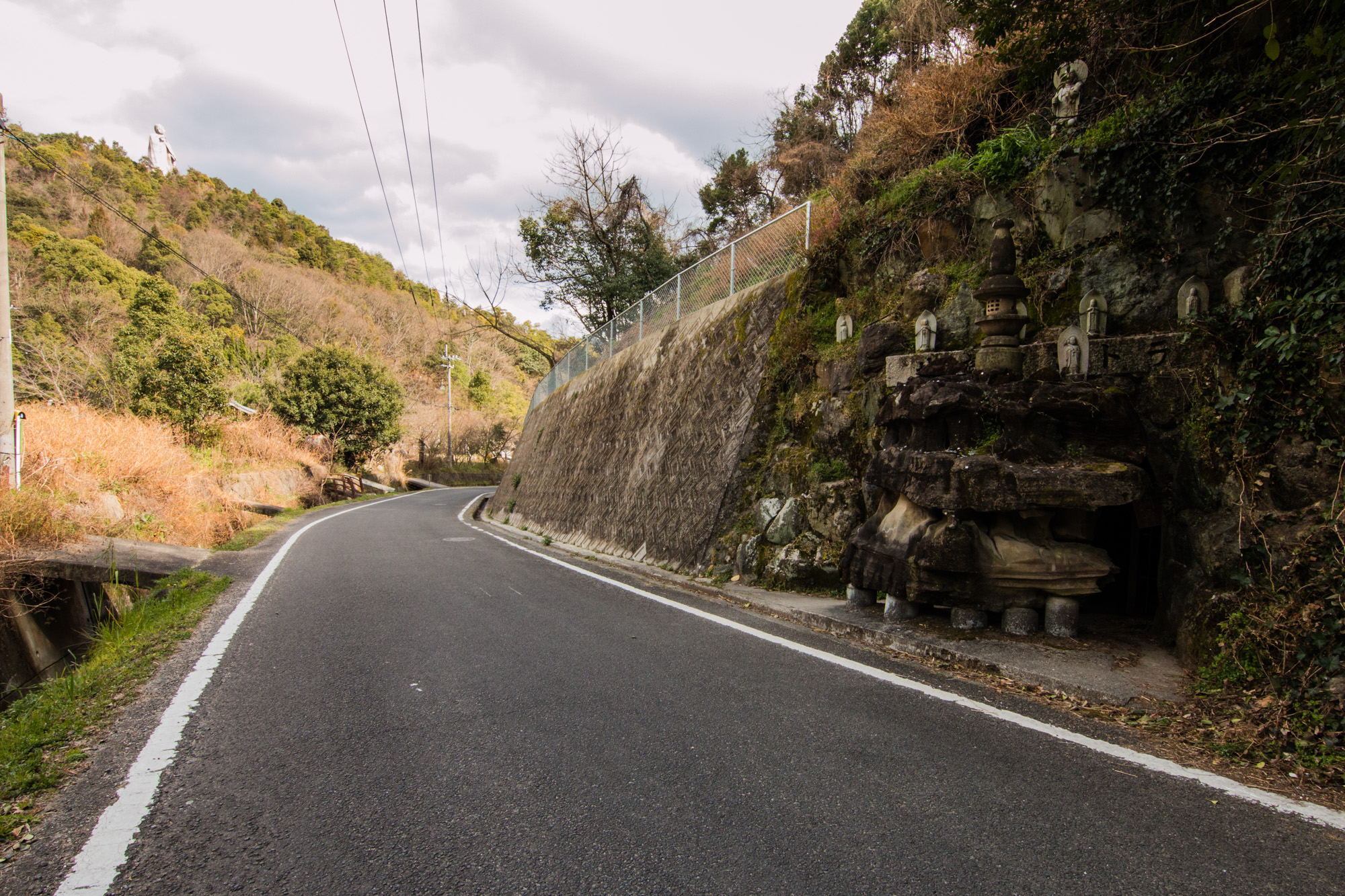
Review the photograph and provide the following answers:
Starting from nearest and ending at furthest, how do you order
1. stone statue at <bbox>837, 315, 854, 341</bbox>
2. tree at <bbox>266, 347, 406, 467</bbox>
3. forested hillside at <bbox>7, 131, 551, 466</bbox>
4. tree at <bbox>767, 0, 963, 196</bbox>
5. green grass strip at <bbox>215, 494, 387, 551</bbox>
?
stone statue at <bbox>837, 315, 854, 341</bbox> → green grass strip at <bbox>215, 494, 387, 551</bbox> → tree at <bbox>767, 0, 963, 196</bbox> → forested hillside at <bbox>7, 131, 551, 466</bbox> → tree at <bbox>266, 347, 406, 467</bbox>

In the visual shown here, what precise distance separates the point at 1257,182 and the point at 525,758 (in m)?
5.65

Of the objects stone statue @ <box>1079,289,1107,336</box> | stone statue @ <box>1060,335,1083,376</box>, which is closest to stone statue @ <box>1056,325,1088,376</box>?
stone statue @ <box>1060,335,1083,376</box>

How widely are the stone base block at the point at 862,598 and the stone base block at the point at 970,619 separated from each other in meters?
0.94

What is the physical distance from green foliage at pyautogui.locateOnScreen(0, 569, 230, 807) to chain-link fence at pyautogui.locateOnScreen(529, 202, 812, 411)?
8677mm

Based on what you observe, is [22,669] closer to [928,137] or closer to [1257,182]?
[1257,182]

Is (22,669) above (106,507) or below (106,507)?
below

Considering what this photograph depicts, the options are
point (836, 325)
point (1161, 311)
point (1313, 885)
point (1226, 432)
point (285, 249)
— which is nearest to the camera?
point (1313, 885)

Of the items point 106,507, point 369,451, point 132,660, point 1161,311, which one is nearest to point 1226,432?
point 1161,311

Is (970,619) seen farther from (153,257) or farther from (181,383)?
(153,257)

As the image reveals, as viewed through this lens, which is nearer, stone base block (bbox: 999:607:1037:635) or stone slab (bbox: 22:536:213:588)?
stone base block (bbox: 999:607:1037:635)

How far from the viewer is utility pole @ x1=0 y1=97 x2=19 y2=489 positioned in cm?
880

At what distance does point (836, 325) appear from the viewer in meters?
8.15

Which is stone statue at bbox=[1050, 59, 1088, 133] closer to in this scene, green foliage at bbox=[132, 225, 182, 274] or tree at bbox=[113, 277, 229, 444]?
tree at bbox=[113, 277, 229, 444]

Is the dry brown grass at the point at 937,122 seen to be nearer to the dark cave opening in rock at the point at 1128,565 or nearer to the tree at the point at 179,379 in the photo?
the dark cave opening in rock at the point at 1128,565
